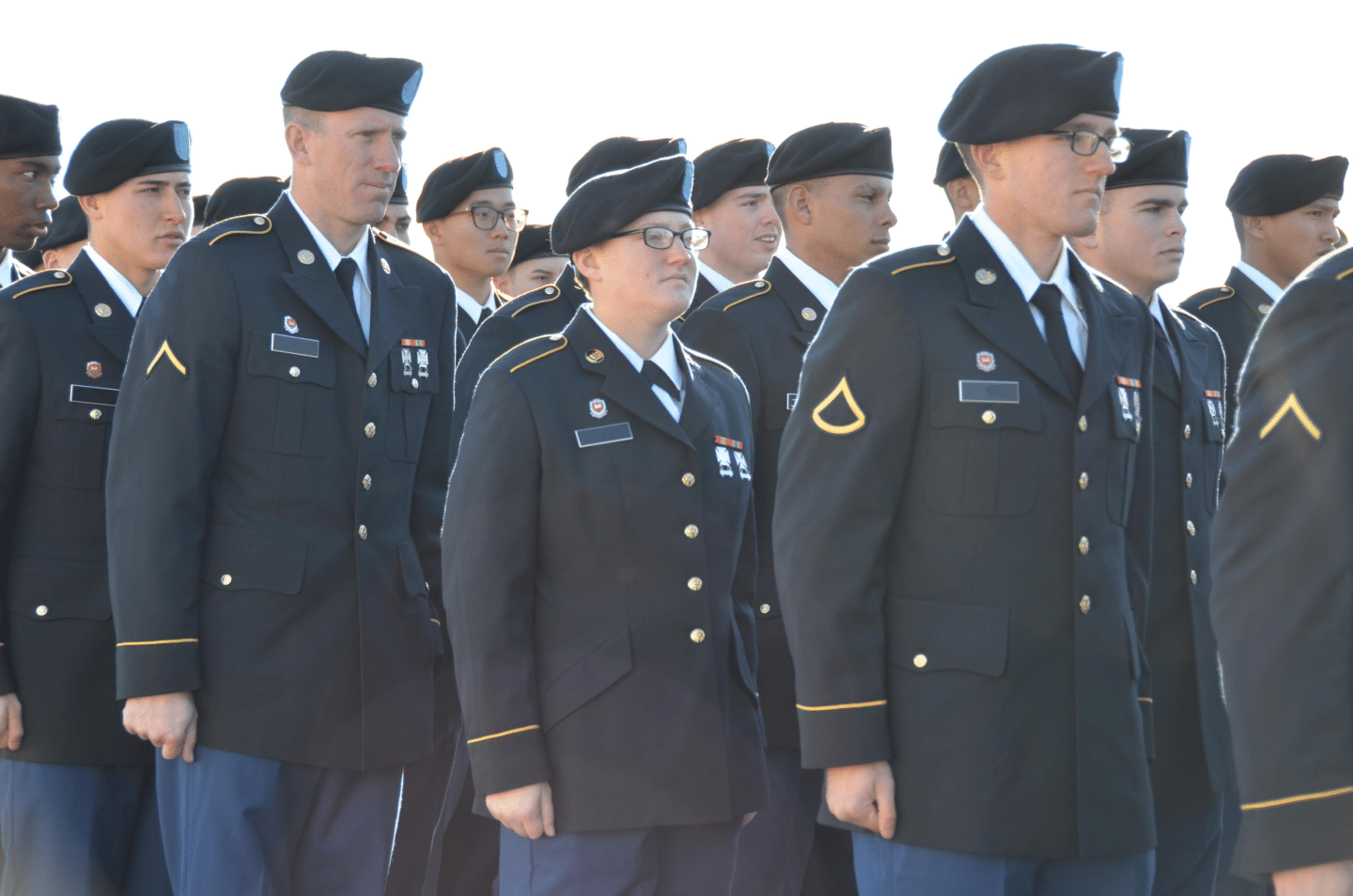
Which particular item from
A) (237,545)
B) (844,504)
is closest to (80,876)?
(237,545)

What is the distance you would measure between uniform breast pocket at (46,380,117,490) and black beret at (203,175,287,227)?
181cm

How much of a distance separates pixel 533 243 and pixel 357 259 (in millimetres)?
3480

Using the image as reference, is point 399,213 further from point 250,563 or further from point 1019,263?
point 1019,263

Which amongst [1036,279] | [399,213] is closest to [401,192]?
[399,213]

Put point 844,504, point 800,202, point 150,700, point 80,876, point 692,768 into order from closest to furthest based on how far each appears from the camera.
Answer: point 844,504 → point 692,768 → point 150,700 → point 80,876 → point 800,202

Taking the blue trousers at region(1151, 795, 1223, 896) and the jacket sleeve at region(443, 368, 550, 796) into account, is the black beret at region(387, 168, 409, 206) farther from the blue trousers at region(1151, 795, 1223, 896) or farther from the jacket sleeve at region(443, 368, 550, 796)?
the blue trousers at region(1151, 795, 1223, 896)

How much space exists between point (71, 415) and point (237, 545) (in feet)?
3.22

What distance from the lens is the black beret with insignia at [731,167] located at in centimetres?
568

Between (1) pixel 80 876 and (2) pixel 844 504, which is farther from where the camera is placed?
(1) pixel 80 876

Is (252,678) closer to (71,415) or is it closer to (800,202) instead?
(71,415)

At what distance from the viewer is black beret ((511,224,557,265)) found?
745cm

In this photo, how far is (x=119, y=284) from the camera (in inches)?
182

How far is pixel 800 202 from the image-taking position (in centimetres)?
508

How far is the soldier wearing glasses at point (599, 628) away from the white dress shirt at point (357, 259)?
2.18 ft
